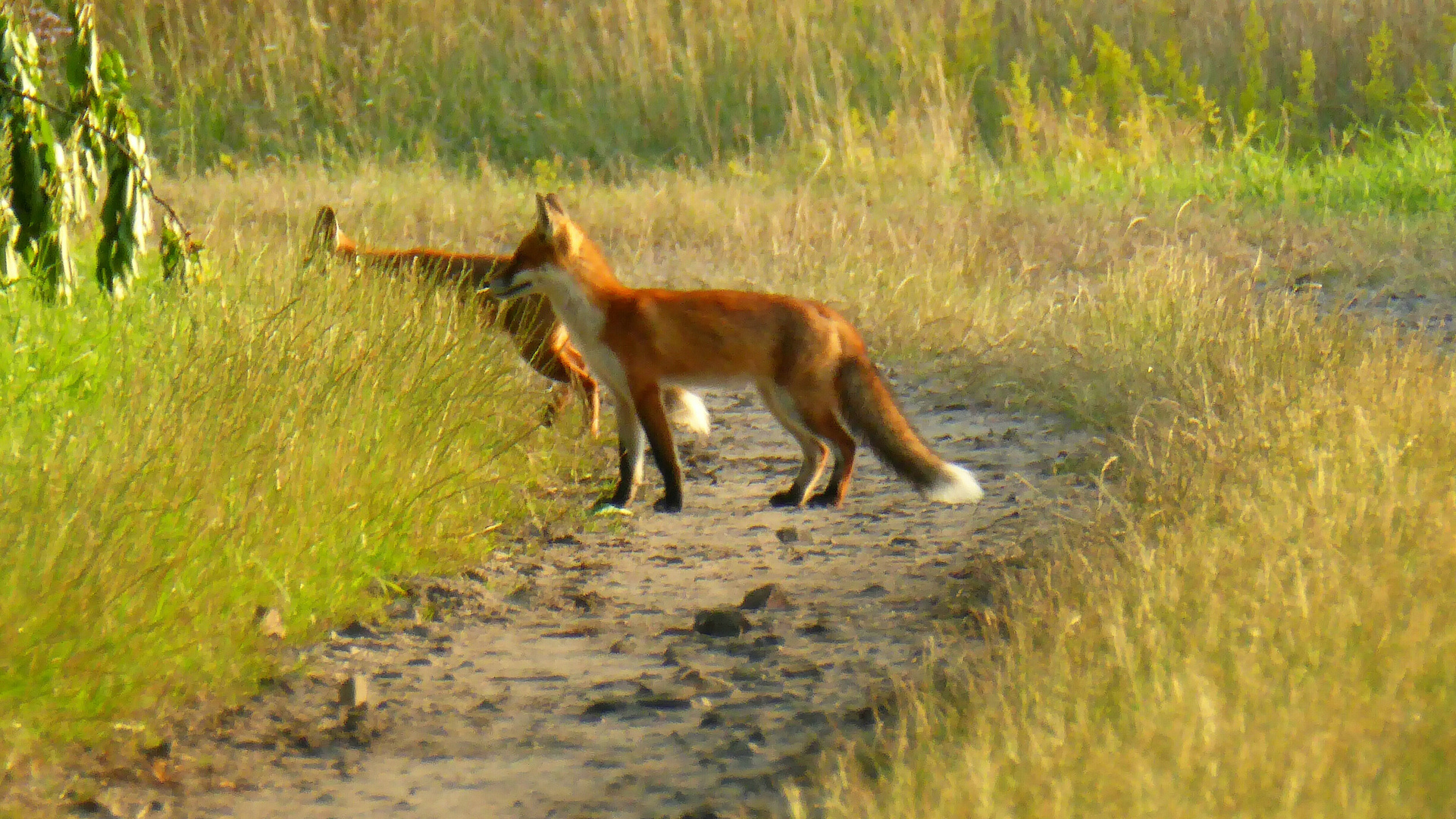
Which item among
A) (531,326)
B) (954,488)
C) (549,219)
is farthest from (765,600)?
(531,326)

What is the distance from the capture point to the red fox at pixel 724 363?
5371mm

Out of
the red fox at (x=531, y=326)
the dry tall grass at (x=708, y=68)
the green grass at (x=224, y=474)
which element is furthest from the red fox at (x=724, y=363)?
the dry tall grass at (x=708, y=68)

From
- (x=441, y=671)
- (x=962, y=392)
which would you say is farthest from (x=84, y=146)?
(x=962, y=392)

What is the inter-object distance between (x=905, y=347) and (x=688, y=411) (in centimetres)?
170

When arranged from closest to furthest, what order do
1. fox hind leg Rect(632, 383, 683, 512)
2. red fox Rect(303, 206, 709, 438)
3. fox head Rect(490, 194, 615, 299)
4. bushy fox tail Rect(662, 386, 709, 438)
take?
1. fox hind leg Rect(632, 383, 683, 512)
2. fox head Rect(490, 194, 615, 299)
3. bushy fox tail Rect(662, 386, 709, 438)
4. red fox Rect(303, 206, 709, 438)

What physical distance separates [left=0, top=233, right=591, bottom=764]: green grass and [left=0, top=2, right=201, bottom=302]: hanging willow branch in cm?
31

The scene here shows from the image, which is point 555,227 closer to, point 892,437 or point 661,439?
point 661,439

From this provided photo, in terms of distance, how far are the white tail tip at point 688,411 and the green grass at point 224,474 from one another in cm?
42

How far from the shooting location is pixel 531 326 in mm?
6477

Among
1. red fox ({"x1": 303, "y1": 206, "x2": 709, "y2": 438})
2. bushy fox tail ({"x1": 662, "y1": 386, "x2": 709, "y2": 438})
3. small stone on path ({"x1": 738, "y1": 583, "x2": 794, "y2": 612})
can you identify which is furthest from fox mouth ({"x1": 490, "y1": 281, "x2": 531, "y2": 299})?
small stone on path ({"x1": 738, "y1": 583, "x2": 794, "y2": 612})

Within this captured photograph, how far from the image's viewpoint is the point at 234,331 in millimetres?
5113

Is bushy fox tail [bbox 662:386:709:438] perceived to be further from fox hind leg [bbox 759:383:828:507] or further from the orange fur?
fox hind leg [bbox 759:383:828:507]

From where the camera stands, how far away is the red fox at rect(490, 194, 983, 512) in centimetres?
537

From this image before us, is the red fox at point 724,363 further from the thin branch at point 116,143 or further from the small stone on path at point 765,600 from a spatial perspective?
the thin branch at point 116,143
